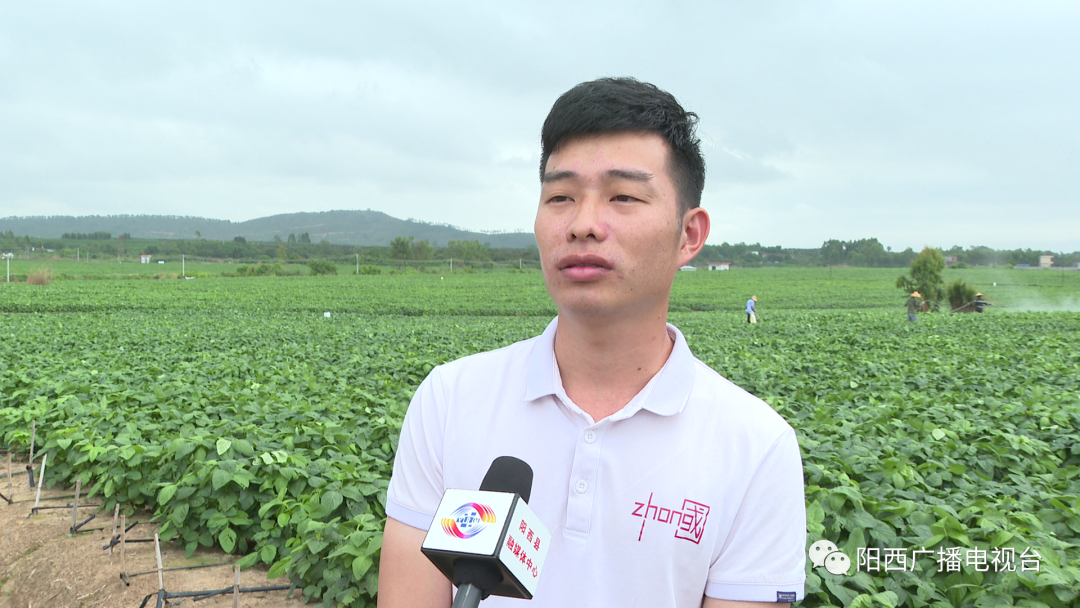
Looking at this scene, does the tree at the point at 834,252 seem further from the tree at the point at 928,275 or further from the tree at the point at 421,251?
the tree at the point at 928,275

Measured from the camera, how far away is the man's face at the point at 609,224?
1392mm

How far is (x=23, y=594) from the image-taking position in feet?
12.8

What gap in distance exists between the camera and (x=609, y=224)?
1.39 metres

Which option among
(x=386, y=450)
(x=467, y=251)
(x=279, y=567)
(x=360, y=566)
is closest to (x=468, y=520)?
(x=360, y=566)

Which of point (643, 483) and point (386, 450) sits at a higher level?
point (643, 483)

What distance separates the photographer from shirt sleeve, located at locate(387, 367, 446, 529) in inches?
58.1

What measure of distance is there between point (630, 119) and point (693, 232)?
1.05 feet

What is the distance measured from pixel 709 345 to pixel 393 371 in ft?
20.7

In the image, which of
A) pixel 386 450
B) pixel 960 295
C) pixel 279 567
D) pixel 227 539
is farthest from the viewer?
pixel 960 295

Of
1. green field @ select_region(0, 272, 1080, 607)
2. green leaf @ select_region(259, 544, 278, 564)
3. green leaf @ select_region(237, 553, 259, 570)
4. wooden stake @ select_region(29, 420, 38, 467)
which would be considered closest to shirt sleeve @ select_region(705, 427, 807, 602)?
green field @ select_region(0, 272, 1080, 607)

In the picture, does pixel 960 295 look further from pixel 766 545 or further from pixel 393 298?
pixel 766 545

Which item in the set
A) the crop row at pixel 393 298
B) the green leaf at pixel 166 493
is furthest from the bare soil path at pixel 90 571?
the crop row at pixel 393 298

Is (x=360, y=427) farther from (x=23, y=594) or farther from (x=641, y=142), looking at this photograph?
(x=641, y=142)

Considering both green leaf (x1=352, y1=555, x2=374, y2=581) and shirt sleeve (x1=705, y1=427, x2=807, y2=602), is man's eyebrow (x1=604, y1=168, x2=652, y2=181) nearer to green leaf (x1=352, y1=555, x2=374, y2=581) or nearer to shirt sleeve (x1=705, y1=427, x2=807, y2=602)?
shirt sleeve (x1=705, y1=427, x2=807, y2=602)
